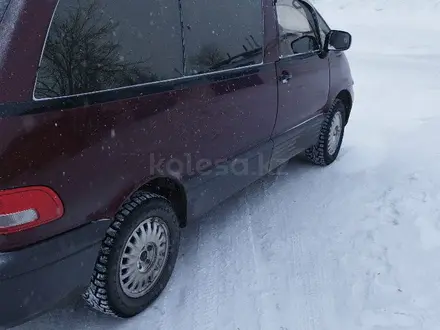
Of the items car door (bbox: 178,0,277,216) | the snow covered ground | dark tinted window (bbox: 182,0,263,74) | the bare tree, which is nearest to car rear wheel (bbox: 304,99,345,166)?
the snow covered ground

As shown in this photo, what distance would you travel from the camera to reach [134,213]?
7.72 feet

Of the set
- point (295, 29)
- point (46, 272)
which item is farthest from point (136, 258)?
point (295, 29)

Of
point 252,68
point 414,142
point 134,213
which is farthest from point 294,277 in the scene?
point 414,142

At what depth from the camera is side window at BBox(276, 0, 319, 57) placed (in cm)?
353

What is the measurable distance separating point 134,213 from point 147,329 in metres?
0.68

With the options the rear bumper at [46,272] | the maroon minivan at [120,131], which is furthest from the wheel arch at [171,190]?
the rear bumper at [46,272]

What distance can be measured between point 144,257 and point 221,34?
1.47 m

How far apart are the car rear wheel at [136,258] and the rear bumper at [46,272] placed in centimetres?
12

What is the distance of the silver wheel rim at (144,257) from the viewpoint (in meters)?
2.42

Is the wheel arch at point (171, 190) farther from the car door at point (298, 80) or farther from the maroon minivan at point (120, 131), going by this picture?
the car door at point (298, 80)

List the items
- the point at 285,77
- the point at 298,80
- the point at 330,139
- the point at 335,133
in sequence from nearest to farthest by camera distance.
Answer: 1. the point at 285,77
2. the point at 298,80
3. the point at 330,139
4. the point at 335,133

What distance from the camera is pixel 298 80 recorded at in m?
3.70

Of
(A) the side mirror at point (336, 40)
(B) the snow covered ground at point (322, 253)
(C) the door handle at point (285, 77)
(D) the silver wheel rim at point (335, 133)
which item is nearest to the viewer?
(B) the snow covered ground at point (322, 253)

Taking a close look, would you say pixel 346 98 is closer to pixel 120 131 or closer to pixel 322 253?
pixel 322 253
